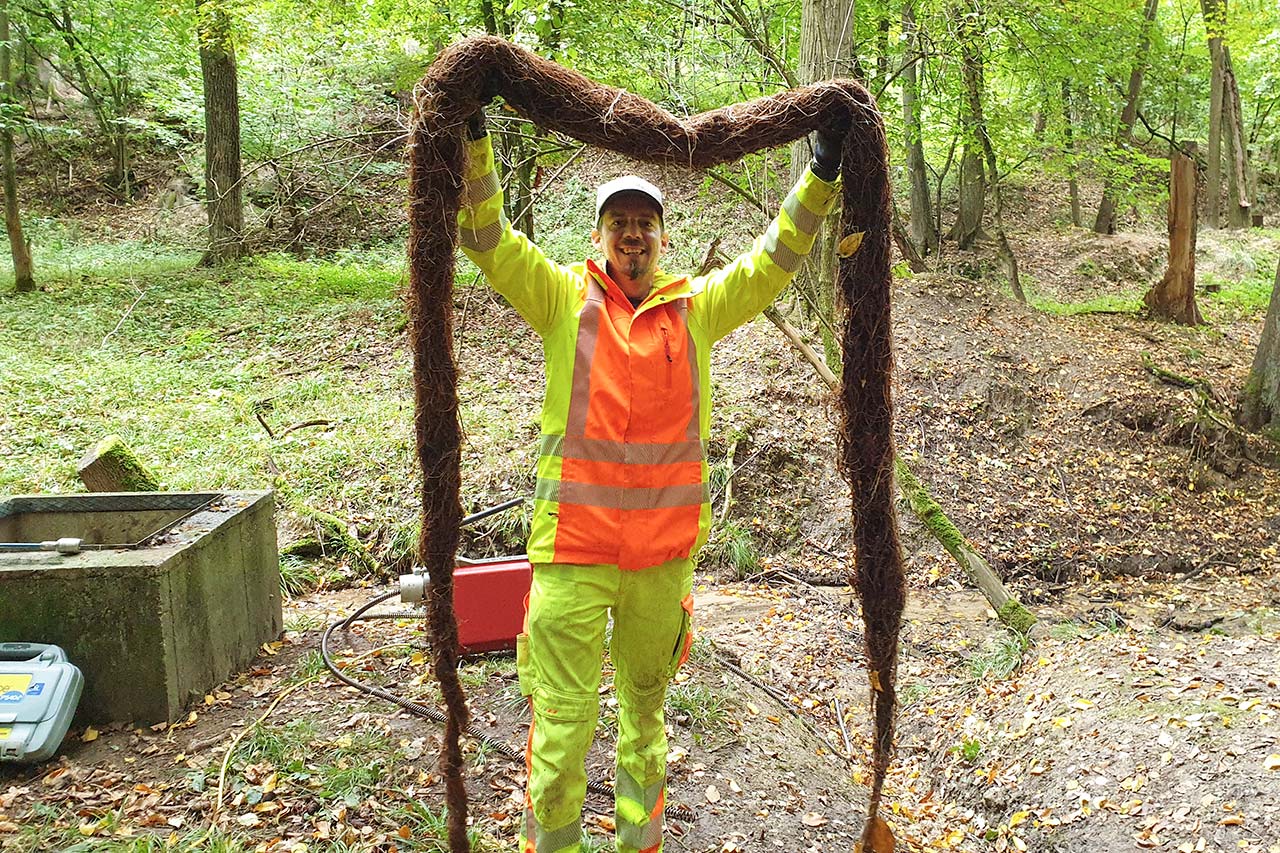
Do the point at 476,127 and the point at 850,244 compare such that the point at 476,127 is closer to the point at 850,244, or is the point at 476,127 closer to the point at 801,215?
the point at 801,215

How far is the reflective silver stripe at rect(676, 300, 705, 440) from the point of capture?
107 inches

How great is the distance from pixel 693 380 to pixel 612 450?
1.22 feet

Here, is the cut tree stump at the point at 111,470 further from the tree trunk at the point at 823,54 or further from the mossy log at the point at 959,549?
the tree trunk at the point at 823,54

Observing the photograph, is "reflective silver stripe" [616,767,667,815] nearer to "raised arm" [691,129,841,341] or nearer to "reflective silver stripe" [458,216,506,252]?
"raised arm" [691,129,841,341]

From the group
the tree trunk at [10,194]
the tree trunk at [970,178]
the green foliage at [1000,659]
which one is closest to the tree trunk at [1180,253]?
the tree trunk at [970,178]

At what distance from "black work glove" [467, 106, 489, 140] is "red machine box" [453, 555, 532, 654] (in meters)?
2.26

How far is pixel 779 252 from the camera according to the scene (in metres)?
2.78

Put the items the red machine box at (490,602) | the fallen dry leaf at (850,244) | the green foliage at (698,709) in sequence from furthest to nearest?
the red machine box at (490,602)
the green foliage at (698,709)
the fallen dry leaf at (850,244)

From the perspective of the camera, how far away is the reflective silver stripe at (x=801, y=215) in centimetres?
276

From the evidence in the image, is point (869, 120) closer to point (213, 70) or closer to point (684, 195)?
point (684, 195)

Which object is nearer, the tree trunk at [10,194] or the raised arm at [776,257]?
the raised arm at [776,257]

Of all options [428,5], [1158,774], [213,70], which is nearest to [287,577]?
[1158,774]

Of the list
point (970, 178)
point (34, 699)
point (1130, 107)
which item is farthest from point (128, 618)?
point (1130, 107)

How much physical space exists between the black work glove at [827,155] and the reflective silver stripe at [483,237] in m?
1.08
